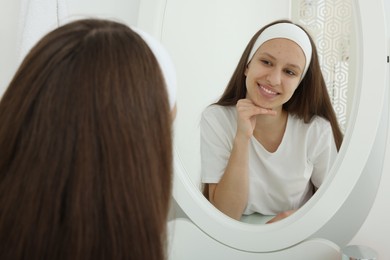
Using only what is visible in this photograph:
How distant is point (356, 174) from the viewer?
1.94 ft

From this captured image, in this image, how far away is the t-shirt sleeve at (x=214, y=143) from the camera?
0.71 meters

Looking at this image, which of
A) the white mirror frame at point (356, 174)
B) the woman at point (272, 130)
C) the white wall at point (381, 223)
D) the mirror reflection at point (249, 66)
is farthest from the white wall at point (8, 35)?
the white wall at point (381, 223)

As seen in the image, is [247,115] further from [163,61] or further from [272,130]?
[163,61]

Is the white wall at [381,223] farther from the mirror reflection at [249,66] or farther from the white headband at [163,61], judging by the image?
the white headband at [163,61]

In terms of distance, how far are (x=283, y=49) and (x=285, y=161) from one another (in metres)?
0.18

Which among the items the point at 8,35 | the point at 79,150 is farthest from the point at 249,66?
the point at 8,35

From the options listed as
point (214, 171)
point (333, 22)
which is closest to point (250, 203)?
point (214, 171)

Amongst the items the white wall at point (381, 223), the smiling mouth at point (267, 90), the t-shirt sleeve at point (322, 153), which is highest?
the smiling mouth at point (267, 90)

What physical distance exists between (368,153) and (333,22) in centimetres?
21

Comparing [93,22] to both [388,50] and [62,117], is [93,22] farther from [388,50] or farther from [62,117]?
[388,50]

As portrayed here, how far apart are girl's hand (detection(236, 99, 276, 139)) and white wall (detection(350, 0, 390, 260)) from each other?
0.67 feet

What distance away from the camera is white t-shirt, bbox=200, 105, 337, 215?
644 millimetres

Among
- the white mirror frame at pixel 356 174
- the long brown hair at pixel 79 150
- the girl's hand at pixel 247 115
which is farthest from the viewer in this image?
the girl's hand at pixel 247 115

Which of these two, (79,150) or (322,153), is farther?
(322,153)
